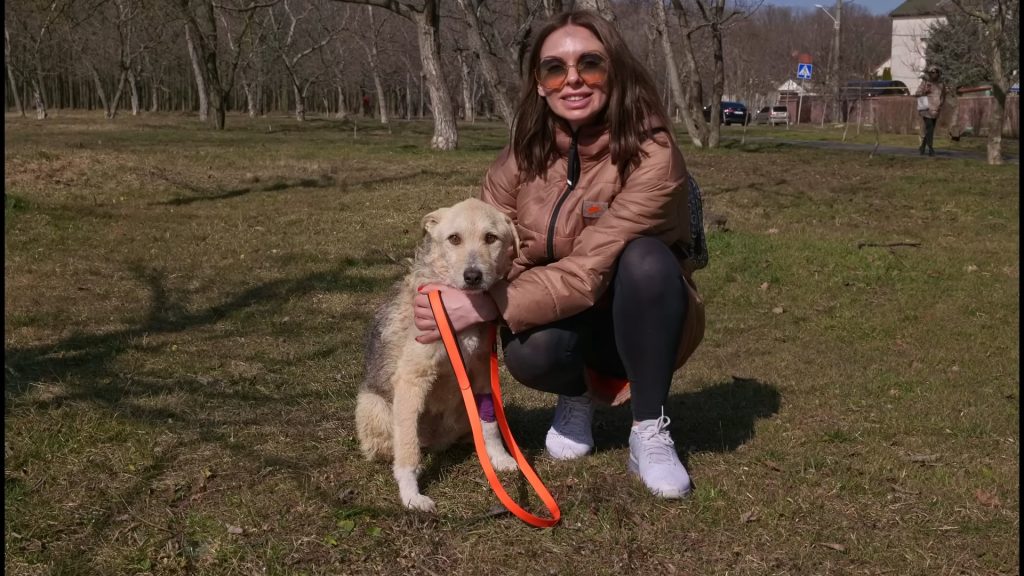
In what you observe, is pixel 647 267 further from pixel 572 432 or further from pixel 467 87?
pixel 467 87

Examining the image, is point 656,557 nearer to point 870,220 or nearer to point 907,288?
point 907,288

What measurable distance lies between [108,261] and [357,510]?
21.4ft

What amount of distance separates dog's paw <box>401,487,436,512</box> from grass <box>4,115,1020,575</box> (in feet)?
0.16

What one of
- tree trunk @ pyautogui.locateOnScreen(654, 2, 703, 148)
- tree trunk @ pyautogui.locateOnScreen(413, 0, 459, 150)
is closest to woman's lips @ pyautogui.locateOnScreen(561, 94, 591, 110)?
tree trunk @ pyautogui.locateOnScreen(413, 0, 459, 150)

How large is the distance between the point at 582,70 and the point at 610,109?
0.21 metres

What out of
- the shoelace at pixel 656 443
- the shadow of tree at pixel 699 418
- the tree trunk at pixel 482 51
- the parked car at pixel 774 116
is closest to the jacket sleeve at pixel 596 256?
the shoelace at pixel 656 443

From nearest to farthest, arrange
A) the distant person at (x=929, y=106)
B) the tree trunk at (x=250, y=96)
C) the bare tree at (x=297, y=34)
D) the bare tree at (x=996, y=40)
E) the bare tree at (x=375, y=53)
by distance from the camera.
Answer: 1. the bare tree at (x=996, y=40)
2. the distant person at (x=929, y=106)
3. the bare tree at (x=297, y=34)
4. the bare tree at (x=375, y=53)
5. the tree trunk at (x=250, y=96)

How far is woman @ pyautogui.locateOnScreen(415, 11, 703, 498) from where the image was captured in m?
3.42

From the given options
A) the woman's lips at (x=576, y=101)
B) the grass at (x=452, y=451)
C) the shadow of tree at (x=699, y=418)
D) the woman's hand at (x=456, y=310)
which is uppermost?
the woman's lips at (x=576, y=101)

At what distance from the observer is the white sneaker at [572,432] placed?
398 cm

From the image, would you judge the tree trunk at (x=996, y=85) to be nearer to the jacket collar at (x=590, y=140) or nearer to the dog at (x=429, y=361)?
the jacket collar at (x=590, y=140)

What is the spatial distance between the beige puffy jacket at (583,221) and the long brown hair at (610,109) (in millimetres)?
46

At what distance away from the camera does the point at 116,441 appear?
3930 millimetres

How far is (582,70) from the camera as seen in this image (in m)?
3.64
